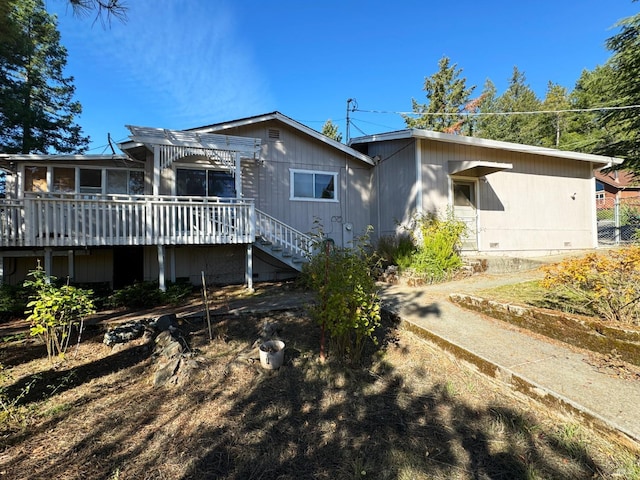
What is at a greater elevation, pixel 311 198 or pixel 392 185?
pixel 392 185

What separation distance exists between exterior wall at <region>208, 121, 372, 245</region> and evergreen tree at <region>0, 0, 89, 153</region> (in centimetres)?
1398

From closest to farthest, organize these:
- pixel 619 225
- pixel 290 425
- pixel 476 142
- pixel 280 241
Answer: pixel 290 425
pixel 280 241
pixel 476 142
pixel 619 225

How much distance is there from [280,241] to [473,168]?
6184 mm

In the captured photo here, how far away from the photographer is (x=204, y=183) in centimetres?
893

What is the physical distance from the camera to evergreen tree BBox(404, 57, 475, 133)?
974 inches

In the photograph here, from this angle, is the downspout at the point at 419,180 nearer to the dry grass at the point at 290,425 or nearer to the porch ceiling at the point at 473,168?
the porch ceiling at the point at 473,168

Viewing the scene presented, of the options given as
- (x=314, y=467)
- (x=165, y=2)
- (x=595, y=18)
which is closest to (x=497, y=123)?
(x=595, y=18)

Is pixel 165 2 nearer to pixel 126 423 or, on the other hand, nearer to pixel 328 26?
pixel 126 423

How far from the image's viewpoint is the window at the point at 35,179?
837 cm

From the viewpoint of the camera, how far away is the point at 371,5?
32.6 ft

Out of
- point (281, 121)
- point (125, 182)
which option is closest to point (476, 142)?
point (281, 121)

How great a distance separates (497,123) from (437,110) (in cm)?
617

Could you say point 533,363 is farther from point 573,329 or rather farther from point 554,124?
point 554,124

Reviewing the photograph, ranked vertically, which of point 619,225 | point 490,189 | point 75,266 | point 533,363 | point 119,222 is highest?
point 490,189
